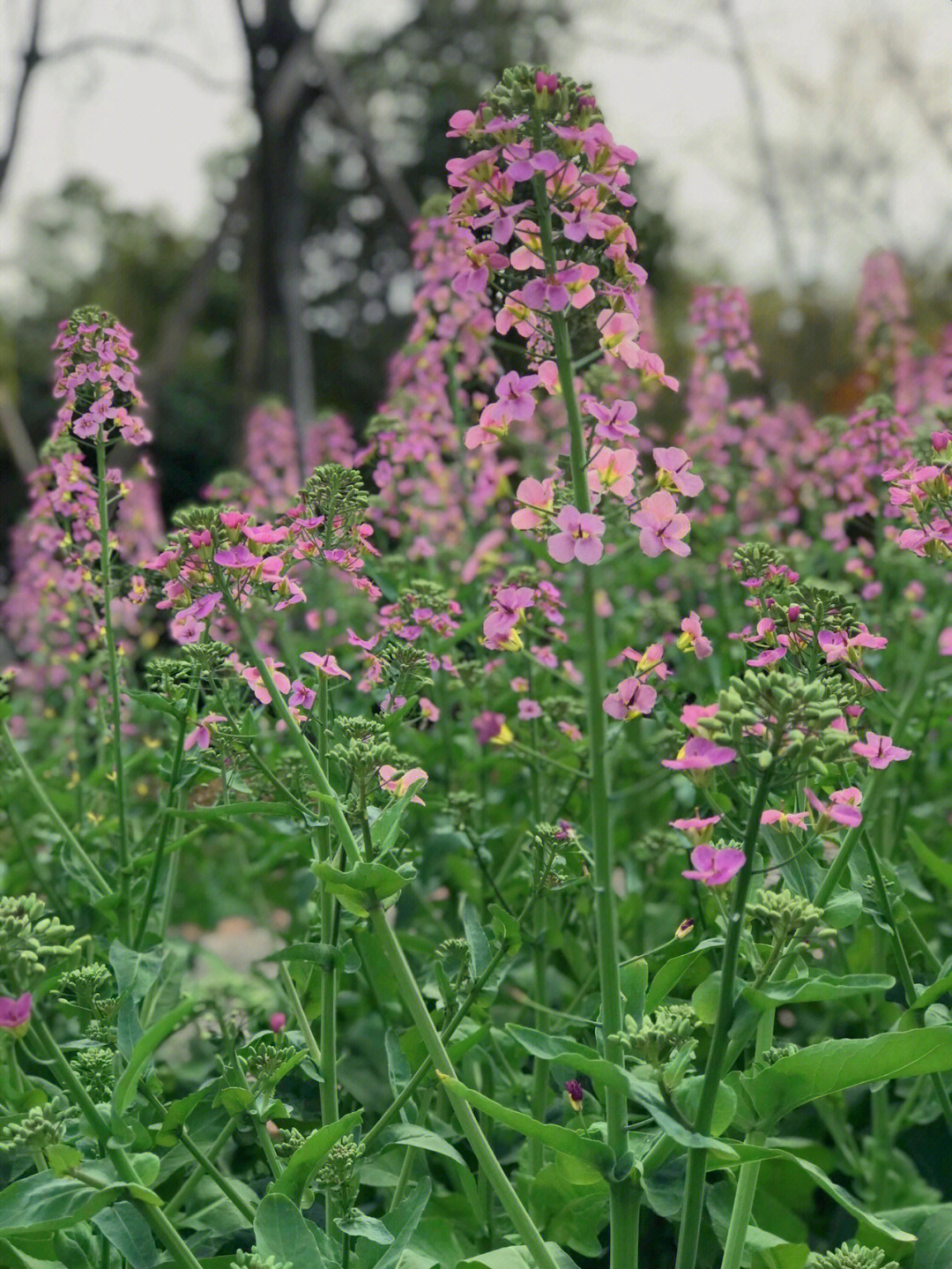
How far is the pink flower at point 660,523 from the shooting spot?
1487 mm

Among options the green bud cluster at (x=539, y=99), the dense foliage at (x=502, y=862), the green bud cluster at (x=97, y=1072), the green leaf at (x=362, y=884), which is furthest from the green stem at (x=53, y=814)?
the green bud cluster at (x=539, y=99)

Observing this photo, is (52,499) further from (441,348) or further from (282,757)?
(441,348)

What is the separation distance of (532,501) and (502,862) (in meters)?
1.87

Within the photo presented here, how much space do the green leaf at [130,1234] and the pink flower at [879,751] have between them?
1.14 m

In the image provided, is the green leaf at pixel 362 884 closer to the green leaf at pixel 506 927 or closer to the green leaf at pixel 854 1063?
the green leaf at pixel 506 927

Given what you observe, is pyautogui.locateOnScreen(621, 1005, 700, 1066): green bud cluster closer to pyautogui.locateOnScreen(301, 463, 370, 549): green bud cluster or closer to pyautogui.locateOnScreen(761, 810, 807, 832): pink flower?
pyautogui.locateOnScreen(761, 810, 807, 832): pink flower

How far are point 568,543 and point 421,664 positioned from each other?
0.58 metres

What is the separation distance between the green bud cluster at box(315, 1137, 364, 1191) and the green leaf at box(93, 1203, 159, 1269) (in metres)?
0.24

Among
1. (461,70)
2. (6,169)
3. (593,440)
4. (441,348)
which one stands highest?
(461,70)

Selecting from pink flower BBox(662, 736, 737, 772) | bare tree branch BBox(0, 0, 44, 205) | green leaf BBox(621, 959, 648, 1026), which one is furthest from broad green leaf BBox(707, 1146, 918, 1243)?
bare tree branch BBox(0, 0, 44, 205)

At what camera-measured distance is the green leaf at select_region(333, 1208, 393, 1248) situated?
1607mm

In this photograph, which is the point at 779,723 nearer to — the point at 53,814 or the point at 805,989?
the point at 805,989

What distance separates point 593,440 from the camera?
1.56 metres

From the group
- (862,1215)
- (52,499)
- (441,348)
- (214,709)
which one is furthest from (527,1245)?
(441,348)
